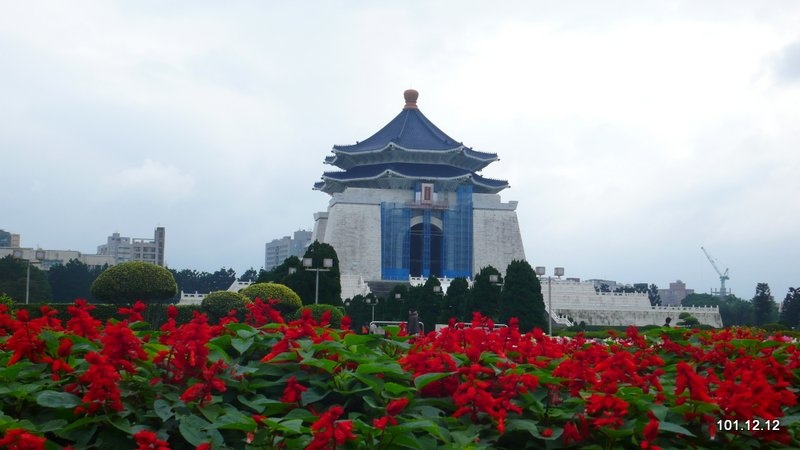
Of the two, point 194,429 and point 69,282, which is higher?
point 69,282

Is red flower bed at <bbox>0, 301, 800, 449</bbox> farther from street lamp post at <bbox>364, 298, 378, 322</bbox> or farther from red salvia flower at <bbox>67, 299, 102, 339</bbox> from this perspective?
street lamp post at <bbox>364, 298, 378, 322</bbox>

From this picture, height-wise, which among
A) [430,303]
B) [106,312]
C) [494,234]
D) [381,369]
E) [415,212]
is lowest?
[381,369]

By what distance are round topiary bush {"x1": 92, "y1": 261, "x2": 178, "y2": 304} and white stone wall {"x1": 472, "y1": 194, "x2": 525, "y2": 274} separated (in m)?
28.5

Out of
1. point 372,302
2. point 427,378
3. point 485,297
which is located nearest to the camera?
point 427,378

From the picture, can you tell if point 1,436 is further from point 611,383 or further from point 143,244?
point 143,244

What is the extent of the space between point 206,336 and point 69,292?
53437 millimetres

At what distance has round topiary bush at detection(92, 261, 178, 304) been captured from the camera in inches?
835

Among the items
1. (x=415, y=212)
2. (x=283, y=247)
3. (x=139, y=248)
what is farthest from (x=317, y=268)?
(x=283, y=247)

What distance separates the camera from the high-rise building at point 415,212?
47531mm

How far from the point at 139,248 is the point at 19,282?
175 feet

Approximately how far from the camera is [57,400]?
321cm

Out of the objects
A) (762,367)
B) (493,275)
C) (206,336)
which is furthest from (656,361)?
(493,275)

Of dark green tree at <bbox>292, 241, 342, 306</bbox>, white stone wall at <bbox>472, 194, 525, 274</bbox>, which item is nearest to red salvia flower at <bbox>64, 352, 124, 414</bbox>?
dark green tree at <bbox>292, 241, 342, 306</bbox>

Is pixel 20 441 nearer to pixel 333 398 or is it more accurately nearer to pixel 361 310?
pixel 333 398
